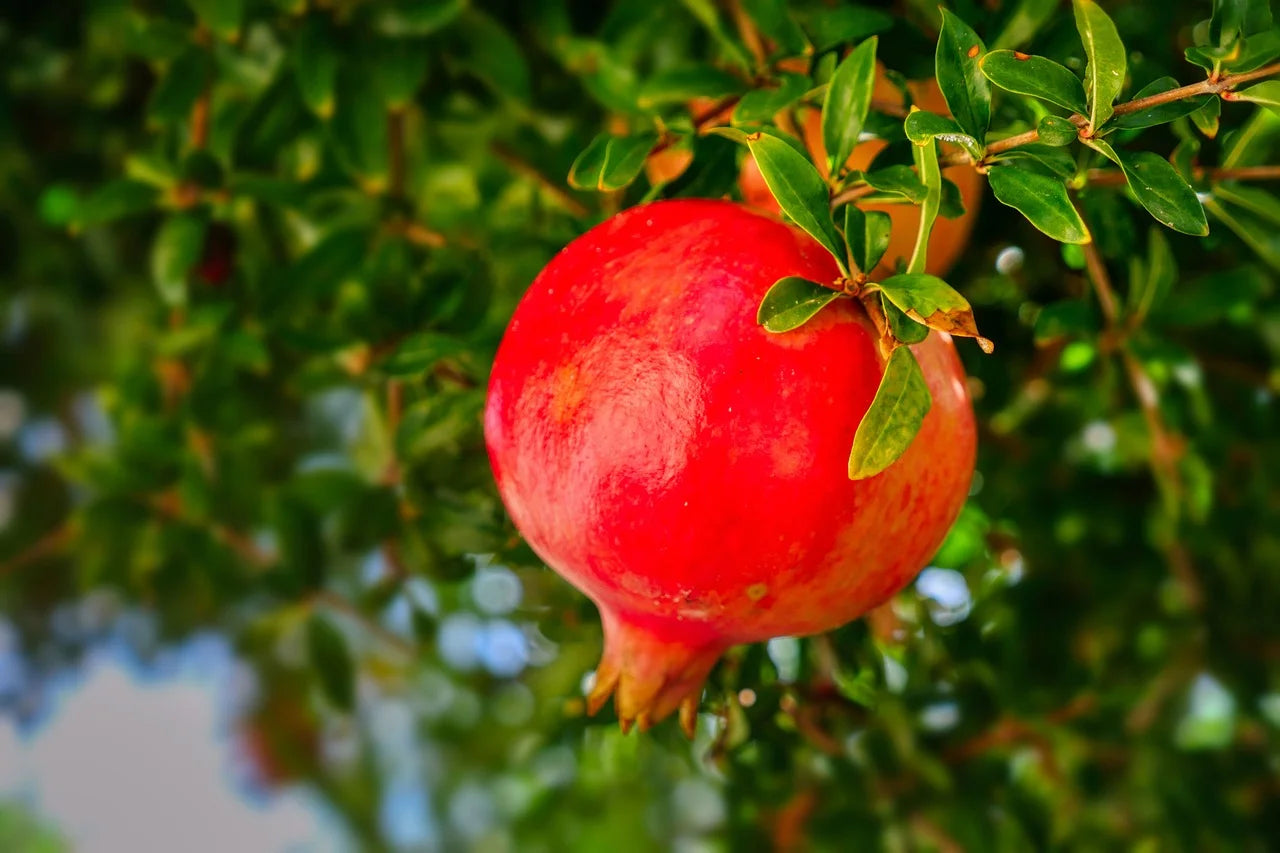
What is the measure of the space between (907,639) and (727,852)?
338 mm

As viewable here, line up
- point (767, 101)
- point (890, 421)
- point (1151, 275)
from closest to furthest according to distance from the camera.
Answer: point (890, 421) → point (767, 101) → point (1151, 275)

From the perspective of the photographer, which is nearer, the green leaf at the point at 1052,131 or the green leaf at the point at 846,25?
the green leaf at the point at 1052,131

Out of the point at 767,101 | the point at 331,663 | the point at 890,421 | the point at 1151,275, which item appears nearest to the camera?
the point at 890,421

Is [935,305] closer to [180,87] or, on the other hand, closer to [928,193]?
[928,193]

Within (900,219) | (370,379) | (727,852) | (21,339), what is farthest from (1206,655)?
(21,339)

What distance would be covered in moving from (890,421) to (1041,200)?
0.31 feet

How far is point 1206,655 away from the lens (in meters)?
0.89

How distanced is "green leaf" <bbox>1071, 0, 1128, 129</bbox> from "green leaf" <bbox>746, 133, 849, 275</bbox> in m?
0.09

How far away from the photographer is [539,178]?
2.31 feet

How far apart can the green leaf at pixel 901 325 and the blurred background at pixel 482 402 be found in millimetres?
137

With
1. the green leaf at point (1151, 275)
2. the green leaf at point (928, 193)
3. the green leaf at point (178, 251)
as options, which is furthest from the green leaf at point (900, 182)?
the green leaf at point (178, 251)

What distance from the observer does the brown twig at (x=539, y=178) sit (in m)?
0.68

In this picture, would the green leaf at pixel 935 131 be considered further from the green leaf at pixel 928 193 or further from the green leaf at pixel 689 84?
the green leaf at pixel 689 84

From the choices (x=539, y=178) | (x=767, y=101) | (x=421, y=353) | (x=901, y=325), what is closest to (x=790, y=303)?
(x=901, y=325)
